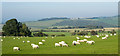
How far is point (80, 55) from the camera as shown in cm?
2114

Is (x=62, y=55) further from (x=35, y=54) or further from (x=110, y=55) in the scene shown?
(x=110, y=55)

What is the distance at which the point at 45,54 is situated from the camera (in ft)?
72.0

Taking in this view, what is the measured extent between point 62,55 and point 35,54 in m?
3.00

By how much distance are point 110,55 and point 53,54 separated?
5.78 m

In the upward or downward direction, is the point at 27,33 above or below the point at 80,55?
below

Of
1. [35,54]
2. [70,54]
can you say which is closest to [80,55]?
[70,54]

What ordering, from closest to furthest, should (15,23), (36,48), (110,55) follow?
(110,55) < (36,48) < (15,23)

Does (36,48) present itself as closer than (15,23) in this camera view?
Yes

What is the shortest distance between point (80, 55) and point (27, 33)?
66285mm

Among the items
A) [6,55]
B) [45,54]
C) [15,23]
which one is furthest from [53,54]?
[15,23]

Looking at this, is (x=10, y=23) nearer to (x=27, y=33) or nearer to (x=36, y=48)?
(x=27, y=33)

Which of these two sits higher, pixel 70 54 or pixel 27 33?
pixel 70 54


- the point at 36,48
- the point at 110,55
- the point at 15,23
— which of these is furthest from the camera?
the point at 15,23

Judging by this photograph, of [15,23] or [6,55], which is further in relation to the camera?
[15,23]
